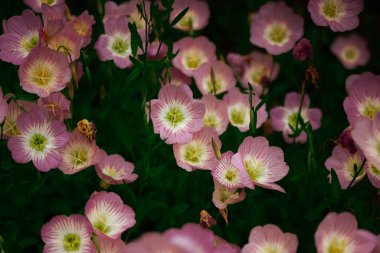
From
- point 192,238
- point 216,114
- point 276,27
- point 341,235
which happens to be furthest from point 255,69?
point 192,238

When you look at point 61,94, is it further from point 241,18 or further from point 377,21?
point 377,21

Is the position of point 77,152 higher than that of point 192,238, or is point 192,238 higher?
point 192,238

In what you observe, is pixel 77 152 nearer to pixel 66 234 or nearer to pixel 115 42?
pixel 66 234

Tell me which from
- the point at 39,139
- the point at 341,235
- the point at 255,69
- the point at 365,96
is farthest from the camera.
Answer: the point at 255,69

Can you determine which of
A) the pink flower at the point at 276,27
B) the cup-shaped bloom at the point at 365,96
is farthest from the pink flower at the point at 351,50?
the cup-shaped bloom at the point at 365,96

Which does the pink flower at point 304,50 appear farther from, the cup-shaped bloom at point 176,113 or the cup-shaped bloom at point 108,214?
the cup-shaped bloom at point 108,214

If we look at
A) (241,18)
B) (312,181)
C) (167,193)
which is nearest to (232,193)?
(312,181)

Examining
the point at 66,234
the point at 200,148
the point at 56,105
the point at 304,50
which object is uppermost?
the point at 304,50
